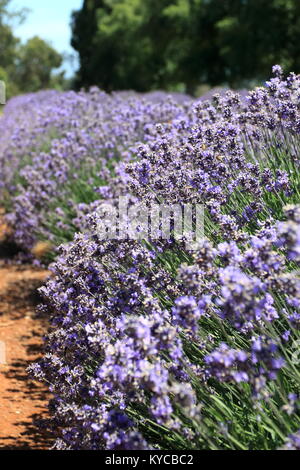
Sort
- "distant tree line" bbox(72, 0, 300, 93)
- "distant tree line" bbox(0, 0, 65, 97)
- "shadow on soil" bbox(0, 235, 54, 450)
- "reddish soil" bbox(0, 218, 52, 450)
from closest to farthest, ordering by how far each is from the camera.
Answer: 1. "shadow on soil" bbox(0, 235, 54, 450)
2. "reddish soil" bbox(0, 218, 52, 450)
3. "distant tree line" bbox(72, 0, 300, 93)
4. "distant tree line" bbox(0, 0, 65, 97)

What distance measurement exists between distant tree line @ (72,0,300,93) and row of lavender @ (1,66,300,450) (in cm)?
1630

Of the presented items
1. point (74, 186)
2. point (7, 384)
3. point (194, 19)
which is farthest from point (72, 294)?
point (194, 19)

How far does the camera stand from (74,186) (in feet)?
21.4

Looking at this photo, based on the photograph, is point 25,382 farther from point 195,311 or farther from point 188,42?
point 188,42

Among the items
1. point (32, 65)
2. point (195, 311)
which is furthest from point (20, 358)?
point (32, 65)

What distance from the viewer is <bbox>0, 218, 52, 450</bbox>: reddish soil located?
3.38m

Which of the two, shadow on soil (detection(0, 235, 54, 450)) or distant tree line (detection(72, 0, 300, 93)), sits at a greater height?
distant tree line (detection(72, 0, 300, 93))

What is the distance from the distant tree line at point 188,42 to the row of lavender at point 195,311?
1630cm

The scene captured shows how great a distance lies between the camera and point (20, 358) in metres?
4.56

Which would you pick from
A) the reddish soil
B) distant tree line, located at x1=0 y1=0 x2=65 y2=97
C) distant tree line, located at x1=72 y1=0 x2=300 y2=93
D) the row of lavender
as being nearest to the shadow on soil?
the reddish soil

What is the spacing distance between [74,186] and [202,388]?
4.50 meters

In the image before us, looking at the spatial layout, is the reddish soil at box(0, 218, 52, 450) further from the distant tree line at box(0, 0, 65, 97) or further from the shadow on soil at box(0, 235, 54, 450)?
the distant tree line at box(0, 0, 65, 97)
